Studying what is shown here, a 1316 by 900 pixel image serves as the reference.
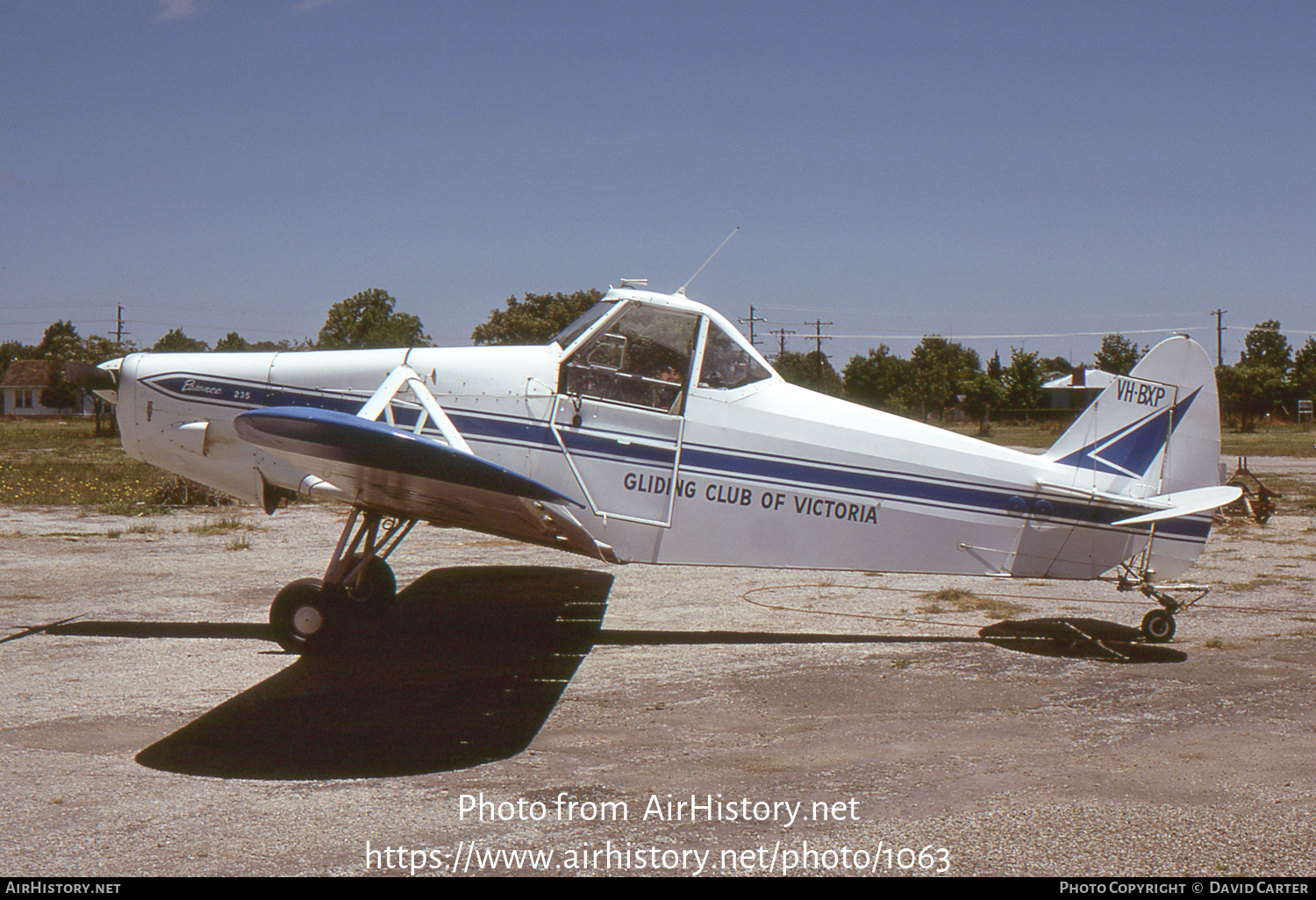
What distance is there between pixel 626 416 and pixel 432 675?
2.27m

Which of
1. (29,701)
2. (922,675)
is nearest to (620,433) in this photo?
(922,675)

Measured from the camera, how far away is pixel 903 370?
74.1m

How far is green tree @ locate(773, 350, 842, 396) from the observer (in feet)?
159

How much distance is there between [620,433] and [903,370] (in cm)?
7031

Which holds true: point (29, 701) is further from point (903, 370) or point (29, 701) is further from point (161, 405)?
point (903, 370)

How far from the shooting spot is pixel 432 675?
6.53 meters

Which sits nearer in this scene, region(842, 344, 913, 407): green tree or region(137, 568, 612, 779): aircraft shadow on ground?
region(137, 568, 612, 779): aircraft shadow on ground

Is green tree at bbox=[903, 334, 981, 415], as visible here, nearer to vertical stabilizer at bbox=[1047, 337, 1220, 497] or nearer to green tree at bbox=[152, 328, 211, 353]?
green tree at bbox=[152, 328, 211, 353]

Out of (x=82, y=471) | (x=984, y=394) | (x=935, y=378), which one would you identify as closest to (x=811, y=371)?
(x=935, y=378)

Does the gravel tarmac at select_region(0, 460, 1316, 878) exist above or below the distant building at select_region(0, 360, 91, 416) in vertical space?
below

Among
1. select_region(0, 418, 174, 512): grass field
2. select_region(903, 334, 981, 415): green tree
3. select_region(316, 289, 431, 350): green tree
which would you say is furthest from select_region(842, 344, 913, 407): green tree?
select_region(0, 418, 174, 512): grass field

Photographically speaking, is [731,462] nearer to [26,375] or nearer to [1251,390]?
[1251,390]

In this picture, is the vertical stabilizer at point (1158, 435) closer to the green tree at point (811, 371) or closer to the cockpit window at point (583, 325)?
the cockpit window at point (583, 325)

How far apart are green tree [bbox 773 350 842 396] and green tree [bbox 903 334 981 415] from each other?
9.00 meters
